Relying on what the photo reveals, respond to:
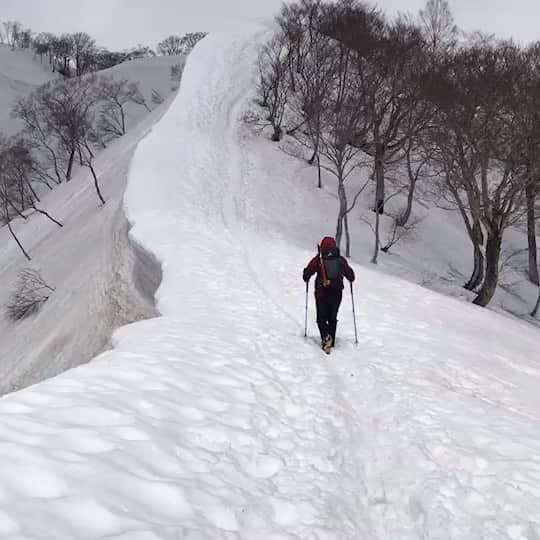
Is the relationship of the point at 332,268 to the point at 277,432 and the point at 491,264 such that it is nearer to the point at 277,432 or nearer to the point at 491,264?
the point at 277,432

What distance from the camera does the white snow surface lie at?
2688 mm

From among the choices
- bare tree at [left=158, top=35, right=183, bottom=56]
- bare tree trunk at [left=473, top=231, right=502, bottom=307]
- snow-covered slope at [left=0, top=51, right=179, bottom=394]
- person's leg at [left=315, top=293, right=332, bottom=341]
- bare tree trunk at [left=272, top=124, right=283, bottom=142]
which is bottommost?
snow-covered slope at [left=0, top=51, right=179, bottom=394]

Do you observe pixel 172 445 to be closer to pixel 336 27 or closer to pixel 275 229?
pixel 275 229

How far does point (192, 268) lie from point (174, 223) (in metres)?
5.58

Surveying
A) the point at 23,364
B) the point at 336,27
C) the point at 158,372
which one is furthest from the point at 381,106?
the point at 158,372

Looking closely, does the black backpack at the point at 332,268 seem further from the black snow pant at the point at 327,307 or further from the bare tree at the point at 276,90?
the bare tree at the point at 276,90

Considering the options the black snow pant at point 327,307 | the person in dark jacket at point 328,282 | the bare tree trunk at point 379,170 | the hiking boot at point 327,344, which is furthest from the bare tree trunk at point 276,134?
the hiking boot at point 327,344

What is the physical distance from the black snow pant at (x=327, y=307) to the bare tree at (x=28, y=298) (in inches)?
773

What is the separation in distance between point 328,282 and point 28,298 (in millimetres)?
22064

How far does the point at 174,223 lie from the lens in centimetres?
1758

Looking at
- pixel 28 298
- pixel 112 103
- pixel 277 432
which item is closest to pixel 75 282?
pixel 28 298

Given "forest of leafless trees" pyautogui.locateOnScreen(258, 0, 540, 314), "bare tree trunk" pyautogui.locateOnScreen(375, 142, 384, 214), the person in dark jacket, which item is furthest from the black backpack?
"bare tree trunk" pyautogui.locateOnScreen(375, 142, 384, 214)

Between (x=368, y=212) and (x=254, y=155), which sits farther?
(x=254, y=155)

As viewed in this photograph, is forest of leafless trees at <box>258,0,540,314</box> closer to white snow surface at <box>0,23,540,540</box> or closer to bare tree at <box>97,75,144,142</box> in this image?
white snow surface at <box>0,23,540,540</box>
